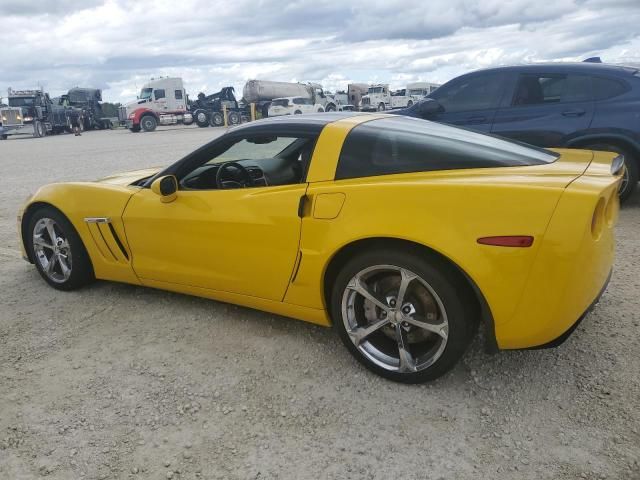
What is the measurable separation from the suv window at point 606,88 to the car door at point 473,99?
969 mm

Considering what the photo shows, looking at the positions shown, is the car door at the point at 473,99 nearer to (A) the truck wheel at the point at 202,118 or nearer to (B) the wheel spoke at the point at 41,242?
(B) the wheel spoke at the point at 41,242

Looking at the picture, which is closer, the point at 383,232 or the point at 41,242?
the point at 383,232

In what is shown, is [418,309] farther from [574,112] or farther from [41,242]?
[574,112]

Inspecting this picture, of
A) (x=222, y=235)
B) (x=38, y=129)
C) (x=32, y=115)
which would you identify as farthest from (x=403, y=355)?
(x=32, y=115)

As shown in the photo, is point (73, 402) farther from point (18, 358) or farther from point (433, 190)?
point (433, 190)

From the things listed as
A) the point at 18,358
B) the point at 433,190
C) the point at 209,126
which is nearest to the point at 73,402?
the point at 18,358

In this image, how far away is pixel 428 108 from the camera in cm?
648

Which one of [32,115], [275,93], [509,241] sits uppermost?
[275,93]

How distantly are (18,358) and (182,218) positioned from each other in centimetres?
124

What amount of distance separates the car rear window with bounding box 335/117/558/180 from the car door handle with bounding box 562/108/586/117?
10.4 ft

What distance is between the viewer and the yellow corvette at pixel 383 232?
2.24 metres

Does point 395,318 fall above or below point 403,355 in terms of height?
above

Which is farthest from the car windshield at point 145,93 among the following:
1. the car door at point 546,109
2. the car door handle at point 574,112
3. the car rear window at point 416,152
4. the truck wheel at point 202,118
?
the car rear window at point 416,152

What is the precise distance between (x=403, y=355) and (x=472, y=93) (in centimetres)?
463
